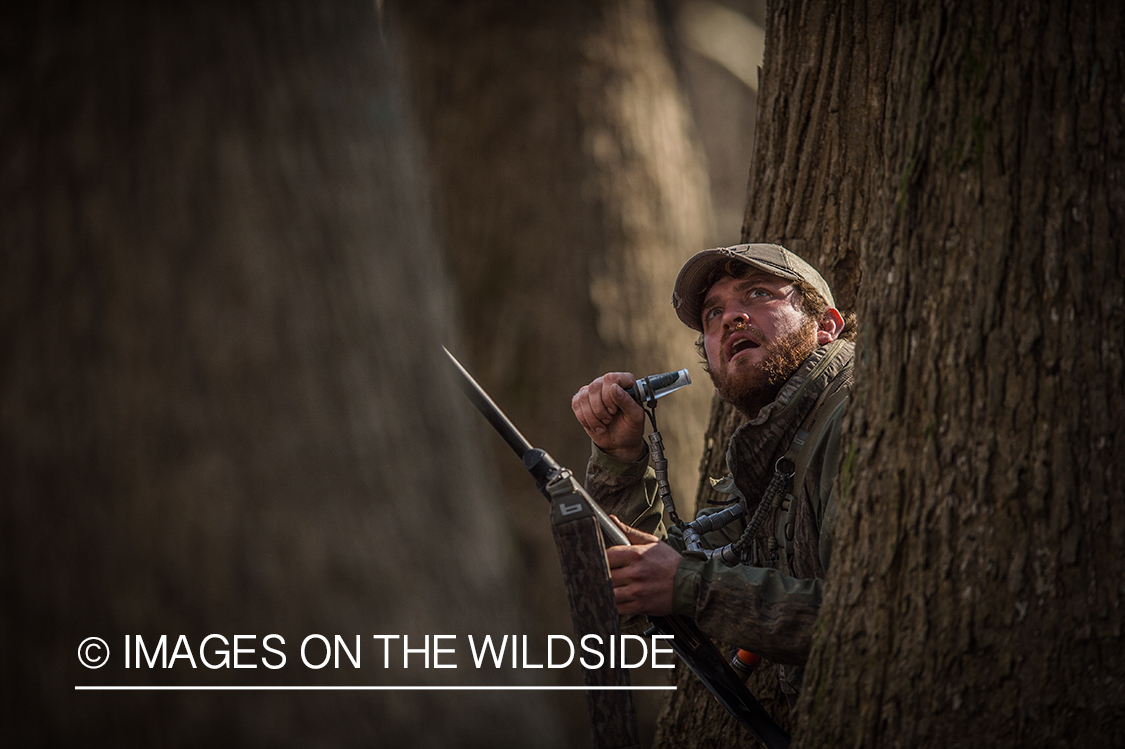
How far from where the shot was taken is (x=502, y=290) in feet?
21.3

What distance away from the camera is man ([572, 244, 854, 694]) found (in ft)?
6.66

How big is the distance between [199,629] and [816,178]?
2316 mm

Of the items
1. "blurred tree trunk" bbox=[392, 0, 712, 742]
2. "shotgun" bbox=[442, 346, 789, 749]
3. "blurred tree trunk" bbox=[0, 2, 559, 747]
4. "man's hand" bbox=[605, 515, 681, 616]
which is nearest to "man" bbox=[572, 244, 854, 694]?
"man's hand" bbox=[605, 515, 681, 616]

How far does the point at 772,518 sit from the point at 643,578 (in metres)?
0.47

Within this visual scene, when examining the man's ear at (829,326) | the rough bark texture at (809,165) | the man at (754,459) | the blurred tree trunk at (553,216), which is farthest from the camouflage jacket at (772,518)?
the blurred tree trunk at (553,216)

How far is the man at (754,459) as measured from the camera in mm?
2029

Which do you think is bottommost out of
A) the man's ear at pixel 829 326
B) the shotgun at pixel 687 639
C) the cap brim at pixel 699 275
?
the shotgun at pixel 687 639

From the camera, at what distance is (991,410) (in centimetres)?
163

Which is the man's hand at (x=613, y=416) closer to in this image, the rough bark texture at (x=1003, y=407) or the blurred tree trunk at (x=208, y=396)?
the blurred tree trunk at (x=208, y=396)

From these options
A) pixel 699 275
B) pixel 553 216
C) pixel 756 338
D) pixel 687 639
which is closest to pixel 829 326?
pixel 756 338

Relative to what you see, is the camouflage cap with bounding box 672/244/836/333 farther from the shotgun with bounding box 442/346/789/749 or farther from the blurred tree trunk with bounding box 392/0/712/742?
the blurred tree trunk with bounding box 392/0/712/742

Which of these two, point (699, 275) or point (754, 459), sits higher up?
point (699, 275)

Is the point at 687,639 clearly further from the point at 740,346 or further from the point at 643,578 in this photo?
the point at 740,346

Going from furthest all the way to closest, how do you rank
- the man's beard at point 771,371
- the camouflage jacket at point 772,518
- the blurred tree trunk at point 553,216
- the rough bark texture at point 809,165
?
the blurred tree trunk at point 553,216, the rough bark texture at point 809,165, the man's beard at point 771,371, the camouflage jacket at point 772,518
